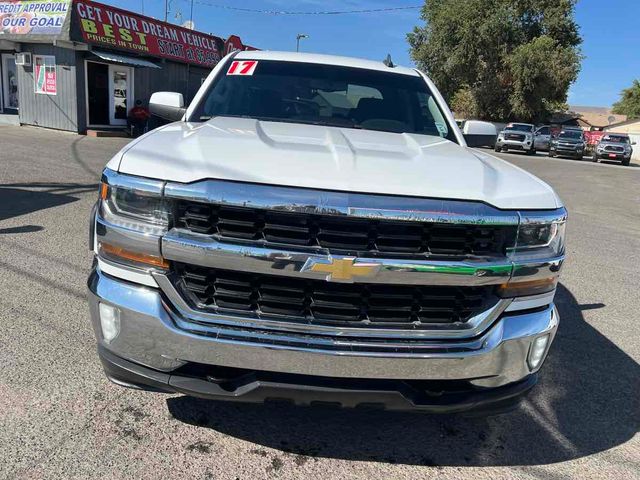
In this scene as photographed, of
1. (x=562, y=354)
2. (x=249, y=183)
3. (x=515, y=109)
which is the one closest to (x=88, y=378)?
(x=249, y=183)

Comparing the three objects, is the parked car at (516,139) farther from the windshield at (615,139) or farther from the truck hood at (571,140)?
the windshield at (615,139)

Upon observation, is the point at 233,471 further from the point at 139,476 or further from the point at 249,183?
the point at 249,183

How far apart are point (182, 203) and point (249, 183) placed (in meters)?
0.28

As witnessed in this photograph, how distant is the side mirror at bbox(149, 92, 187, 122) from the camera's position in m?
3.86

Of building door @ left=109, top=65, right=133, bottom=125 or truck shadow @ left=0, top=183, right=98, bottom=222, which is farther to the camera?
building door @ left=109, top=65, right=133, bottom=125

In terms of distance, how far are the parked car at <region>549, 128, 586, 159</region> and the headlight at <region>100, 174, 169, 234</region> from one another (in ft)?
103

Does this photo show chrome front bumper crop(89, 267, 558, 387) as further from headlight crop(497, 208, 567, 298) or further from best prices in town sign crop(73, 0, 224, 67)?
best prices in town sign crop(73, 0, 224, 67)

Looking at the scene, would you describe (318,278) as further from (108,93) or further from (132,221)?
(108,93)

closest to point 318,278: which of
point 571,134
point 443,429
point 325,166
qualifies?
point 325,166

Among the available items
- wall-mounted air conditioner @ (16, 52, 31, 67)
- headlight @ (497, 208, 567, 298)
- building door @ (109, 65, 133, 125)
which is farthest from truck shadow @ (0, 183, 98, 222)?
wall-mounted air conditioner @ (16, 52, 31, 67)

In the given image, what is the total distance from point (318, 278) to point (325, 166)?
0.47 m

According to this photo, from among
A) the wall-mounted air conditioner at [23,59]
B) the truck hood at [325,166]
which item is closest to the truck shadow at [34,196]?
the truck hood at [325,166]

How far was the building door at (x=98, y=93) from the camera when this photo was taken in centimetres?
1820

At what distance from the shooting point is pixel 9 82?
67.3 feet
